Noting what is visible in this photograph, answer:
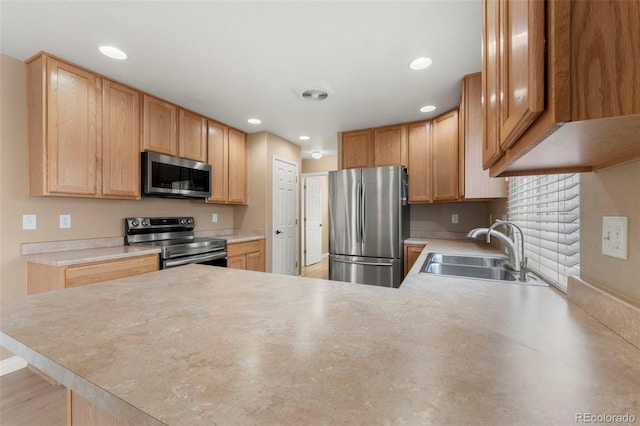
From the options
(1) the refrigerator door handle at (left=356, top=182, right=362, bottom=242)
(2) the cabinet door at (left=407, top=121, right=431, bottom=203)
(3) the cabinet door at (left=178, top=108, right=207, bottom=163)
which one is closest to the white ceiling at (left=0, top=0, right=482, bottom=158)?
(3) the cabinet door at (left=178, top=108, right=207, bottom=163)

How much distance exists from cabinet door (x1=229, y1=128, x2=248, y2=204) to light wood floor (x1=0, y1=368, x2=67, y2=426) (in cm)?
242

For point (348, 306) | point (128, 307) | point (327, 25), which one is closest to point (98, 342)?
point (128, 307)

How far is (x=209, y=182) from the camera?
3330 mm

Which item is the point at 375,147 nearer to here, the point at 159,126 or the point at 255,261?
the point at 255,261

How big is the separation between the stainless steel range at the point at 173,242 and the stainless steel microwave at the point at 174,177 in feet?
1.16

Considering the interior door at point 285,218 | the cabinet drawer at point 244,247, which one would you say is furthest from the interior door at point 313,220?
the cabinet drawer at point 244,247

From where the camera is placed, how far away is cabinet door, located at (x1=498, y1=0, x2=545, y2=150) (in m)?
0.45

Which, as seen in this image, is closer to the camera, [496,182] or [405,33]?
[405,33]

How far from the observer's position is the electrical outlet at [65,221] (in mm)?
2320

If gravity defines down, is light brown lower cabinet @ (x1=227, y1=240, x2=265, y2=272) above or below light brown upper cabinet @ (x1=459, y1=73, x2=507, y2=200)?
below

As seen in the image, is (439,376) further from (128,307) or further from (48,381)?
(48,381)

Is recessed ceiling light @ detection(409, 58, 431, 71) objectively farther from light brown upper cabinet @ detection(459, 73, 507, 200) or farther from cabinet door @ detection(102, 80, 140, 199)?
cabinet door @ detection(102, 80, 140, 199)

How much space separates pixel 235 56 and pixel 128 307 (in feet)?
6.35

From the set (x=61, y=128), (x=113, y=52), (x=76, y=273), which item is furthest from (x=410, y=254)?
(x=61, y=128)
